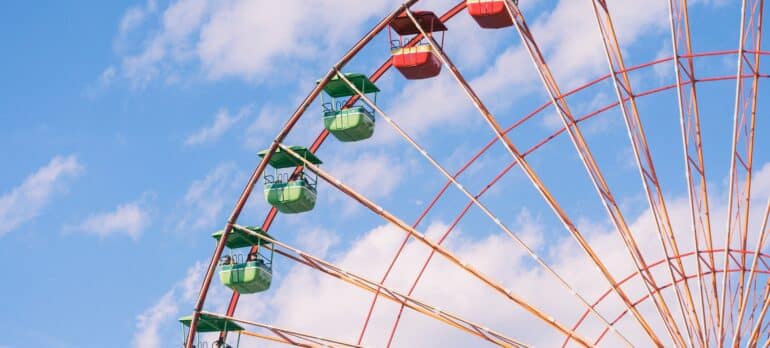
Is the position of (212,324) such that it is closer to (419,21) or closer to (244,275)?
(244,275)

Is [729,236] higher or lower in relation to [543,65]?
lower

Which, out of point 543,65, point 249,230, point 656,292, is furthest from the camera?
point 249,230

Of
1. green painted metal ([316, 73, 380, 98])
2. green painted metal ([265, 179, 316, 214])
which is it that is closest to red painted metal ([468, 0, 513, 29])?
green painted metal ([316, 73, 380, 98])

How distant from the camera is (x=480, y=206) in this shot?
80.5ft

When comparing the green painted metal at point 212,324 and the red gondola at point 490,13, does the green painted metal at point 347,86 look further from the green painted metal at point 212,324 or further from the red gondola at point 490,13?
the green painted metal at point 212,324

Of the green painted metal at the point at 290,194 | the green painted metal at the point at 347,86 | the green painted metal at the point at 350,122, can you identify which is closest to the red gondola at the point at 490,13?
the green painted metal at the point at 347,86

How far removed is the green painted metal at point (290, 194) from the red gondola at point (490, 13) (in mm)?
5117

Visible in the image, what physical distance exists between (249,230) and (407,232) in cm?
398

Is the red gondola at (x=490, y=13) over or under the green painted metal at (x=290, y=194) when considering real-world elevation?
over

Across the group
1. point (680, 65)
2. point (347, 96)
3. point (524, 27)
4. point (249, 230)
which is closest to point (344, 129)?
point (347, 96)

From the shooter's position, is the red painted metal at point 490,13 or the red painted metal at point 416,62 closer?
the red painted metal at point 490,13

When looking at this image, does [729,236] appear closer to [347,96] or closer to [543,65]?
[543,65]

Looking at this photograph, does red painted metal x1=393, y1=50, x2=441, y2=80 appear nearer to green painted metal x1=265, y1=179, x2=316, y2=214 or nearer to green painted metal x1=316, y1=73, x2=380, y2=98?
green painted metal x1=316, y1=73, x2=380, y2=98

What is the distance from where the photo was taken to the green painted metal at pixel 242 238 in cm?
2769
